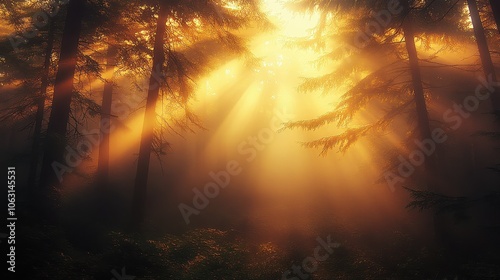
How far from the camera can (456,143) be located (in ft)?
51.5

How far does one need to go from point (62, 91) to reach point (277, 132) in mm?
7607

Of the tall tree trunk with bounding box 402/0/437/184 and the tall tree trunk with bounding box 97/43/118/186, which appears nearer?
the tall tree trunk with bounding box 402/0/437/184

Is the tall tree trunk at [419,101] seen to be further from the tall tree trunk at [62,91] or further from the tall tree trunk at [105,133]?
the tall tree trunk at [105,133]

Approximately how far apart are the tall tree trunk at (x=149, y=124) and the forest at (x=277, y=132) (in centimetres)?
5

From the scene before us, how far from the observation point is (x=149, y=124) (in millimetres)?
10508

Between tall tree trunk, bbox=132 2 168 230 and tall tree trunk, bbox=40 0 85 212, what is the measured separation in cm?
239

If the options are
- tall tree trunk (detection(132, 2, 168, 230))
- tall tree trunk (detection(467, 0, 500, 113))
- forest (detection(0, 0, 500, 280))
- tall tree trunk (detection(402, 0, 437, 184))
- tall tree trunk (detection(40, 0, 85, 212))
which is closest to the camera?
forest (detection(0, 0, 500, 280))

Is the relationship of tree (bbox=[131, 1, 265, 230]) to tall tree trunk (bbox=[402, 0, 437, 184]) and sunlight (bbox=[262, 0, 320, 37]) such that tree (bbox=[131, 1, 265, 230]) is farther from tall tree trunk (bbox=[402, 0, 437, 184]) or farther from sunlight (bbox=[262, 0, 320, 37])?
tall tree trunk (bbox=[402, 0, 437, 184])

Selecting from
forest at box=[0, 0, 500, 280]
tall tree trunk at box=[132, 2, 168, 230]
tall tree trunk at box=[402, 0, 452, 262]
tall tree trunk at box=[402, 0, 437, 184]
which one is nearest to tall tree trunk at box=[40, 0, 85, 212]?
forest at box=[0, 0, 500, 280]

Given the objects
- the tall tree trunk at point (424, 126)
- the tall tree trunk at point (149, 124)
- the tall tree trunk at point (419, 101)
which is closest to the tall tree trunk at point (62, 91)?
the tall tree trunk at point (149, 124)

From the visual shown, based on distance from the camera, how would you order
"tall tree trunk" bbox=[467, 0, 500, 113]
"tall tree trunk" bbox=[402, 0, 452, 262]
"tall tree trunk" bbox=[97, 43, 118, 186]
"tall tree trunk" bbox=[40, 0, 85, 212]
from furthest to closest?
"tall tree trunk" bbox=[97, 43, 118, 186] → "tall tree trunk" bbox=[467, 0, 500, 113] → "tall tree trunk" bbox=[402, 0, 452, 262] → "tall tree trunk" bbox=[40, 0, 85, 212]

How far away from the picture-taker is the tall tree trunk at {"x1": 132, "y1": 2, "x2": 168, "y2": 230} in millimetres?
10358

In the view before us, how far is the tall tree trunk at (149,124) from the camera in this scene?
10358 millimetres

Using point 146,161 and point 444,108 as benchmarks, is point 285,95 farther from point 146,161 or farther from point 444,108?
point 146,161
